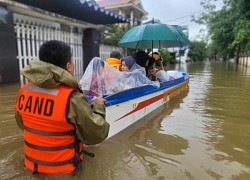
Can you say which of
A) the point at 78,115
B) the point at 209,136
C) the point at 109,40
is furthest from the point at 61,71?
the point at 109,40

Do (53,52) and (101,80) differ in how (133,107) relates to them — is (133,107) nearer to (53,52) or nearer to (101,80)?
(101,80)

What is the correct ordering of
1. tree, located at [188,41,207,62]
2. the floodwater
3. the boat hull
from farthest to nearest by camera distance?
tree, located at [188,41,207,62] → the boat hull → the floodwater

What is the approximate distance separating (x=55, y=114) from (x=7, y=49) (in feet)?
23.4

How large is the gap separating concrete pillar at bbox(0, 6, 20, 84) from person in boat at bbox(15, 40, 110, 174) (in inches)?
259

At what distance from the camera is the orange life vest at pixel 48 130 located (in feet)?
6.07

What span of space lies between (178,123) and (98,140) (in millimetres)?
2611

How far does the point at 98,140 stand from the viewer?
2.05 m

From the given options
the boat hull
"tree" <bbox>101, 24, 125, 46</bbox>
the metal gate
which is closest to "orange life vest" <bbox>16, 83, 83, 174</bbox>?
the boat hull

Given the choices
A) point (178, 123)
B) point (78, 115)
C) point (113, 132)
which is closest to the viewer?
point (78, 115)

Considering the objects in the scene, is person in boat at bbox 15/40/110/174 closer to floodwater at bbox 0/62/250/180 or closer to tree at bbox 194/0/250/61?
floodwater at bbox 0/62/250/180

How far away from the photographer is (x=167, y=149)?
317 cm

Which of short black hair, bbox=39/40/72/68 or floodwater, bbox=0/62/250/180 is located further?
floodwater, bbox=0/62/250/180

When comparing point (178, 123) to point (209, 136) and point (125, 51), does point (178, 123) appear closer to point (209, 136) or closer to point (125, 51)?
point (209, 136)

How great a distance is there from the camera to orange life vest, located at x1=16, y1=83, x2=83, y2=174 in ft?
6.07
